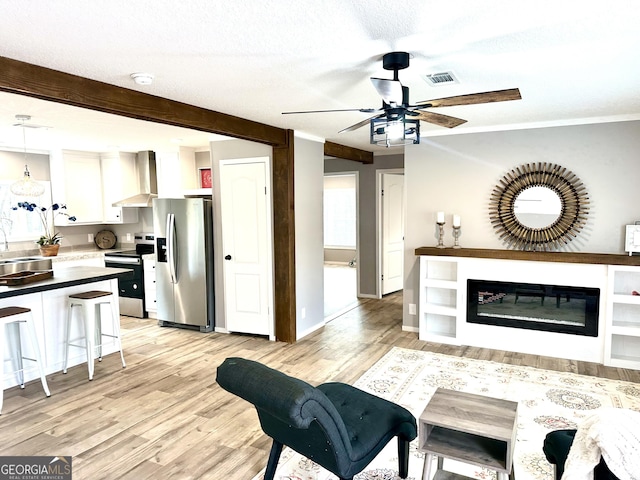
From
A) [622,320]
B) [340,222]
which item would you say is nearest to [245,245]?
[622,320]

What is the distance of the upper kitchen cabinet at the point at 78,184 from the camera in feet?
20.6

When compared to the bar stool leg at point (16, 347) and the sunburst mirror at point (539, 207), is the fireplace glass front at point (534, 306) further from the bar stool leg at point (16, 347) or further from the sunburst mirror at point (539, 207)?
the bar stool leg at point (16, 347)

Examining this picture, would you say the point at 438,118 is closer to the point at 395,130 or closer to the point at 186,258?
the point at 395,130

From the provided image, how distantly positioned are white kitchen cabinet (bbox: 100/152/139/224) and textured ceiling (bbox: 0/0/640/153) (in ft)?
9.69

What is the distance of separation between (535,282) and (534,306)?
0.26 meters

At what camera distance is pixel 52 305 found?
4.15 m

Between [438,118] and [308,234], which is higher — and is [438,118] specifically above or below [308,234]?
above

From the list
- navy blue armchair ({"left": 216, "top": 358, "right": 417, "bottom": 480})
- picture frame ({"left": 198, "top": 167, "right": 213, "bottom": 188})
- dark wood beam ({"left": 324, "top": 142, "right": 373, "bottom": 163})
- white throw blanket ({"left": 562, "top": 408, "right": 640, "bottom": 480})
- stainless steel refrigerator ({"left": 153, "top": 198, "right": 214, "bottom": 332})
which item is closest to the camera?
white throw blanket ({"left": 562, "top": 408, "right": 640, "bottom": 480})

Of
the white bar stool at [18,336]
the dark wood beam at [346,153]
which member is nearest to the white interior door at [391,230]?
the dark wood beam at [346,153]

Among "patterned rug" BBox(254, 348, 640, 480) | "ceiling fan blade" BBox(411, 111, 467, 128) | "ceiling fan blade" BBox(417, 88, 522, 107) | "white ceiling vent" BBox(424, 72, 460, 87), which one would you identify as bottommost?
"patterned rug" BBox(254, 348, 640, 480)

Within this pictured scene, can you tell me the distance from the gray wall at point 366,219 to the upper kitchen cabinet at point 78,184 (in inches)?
145

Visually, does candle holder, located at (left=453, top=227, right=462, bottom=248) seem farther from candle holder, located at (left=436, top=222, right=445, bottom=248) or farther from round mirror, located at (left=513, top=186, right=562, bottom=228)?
round mirror, located at (left=513, top=186, right=562, bottom=228)

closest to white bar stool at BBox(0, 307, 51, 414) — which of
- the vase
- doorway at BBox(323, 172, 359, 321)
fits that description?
the vase

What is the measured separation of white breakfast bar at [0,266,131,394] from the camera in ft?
12.6
